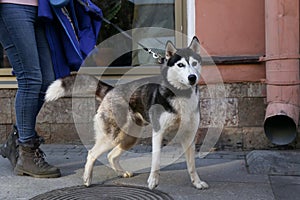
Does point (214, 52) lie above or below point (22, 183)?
above

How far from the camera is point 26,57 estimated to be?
12.8ft

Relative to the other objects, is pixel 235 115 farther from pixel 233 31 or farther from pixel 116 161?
pixel 116 161

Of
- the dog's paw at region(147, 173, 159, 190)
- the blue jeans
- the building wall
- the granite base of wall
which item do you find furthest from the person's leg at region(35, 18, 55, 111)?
the building wall

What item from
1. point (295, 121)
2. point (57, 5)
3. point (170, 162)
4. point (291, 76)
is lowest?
point (170, 162)

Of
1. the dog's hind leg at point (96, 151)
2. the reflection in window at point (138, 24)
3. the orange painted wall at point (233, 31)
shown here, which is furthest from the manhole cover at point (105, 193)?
the reflection in window at point (138, 24)

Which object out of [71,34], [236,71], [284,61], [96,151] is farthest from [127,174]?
[284,61]

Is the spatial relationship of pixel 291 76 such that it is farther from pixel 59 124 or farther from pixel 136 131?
pixel 59 124

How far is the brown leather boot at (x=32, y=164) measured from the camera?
13.3 feet

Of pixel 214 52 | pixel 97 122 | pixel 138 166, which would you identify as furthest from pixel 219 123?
pixel 97 122

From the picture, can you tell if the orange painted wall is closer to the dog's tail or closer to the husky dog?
the husky dog

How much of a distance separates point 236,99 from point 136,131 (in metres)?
1.57

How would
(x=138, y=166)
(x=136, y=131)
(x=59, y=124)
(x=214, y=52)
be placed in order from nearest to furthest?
(x=136, y=131) < (x=138, y=166) < (x=214, y=52) < (x=59, y=124)

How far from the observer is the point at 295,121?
4.62m

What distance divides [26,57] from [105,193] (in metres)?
1.37
